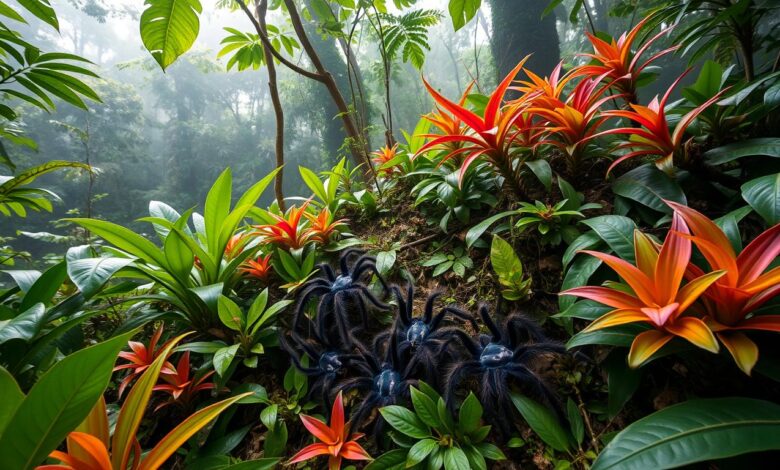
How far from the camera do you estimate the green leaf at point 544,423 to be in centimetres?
65

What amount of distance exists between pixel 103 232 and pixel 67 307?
26cm

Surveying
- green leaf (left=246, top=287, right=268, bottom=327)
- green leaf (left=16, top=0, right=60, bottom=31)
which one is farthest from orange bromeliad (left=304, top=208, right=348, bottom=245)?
green leaf (left=16, top=0, right=60, bottom=31)

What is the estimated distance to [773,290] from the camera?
515 mm

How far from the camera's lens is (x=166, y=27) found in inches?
36.8

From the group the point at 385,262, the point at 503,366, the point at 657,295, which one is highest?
the point at 385,262

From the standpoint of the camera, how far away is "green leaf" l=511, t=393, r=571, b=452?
653 millimetres

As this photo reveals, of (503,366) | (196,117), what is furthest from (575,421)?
(196,117)

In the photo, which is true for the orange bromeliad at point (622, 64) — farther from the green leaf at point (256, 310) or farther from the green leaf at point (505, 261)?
the green leaf at point (256, 310)

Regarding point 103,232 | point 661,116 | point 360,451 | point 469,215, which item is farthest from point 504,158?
point 103,232

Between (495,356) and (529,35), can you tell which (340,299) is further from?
(529,35)

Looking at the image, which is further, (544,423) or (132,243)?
(132,243)

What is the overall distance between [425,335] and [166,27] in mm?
1195

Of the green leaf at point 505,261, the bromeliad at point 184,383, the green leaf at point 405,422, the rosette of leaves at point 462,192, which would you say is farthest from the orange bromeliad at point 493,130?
the bromeliad at point 184,383

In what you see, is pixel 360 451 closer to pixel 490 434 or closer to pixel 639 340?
pixel 490 434
